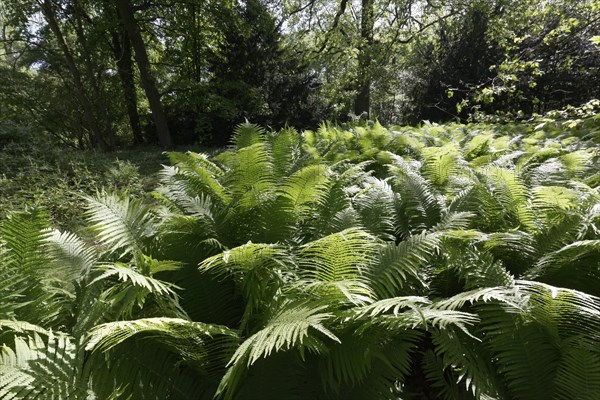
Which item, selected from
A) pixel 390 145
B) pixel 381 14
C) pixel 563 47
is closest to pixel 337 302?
pixel 390 145

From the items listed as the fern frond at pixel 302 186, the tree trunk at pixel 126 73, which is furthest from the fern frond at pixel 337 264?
the tree trunk at pixel 126 73

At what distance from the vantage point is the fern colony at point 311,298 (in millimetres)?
1166

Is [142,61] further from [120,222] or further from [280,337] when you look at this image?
[280,337]

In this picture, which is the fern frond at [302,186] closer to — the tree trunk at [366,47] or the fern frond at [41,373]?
the fern frond at [41,373]

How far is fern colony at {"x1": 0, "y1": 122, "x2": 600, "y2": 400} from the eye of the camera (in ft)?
3.83

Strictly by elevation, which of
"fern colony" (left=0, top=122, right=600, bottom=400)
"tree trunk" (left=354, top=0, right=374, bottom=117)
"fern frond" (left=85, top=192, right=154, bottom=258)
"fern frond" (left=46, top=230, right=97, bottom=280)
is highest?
"tree trunk" (left=354, top=0, right=374, bottom=117)

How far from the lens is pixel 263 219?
75.0 inches

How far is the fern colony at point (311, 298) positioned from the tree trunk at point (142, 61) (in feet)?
32.8

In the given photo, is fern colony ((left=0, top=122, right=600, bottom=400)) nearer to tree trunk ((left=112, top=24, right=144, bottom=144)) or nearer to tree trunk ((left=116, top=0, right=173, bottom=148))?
tree trunk ((left=116, top=0, right=173, bottom=148))

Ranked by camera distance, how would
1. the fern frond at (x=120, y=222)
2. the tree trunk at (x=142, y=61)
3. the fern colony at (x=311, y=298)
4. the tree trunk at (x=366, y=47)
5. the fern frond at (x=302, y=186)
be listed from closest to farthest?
the fern colony at (x=311, y=298) < the fern frond at (x=120, y=222) < the fern frond at (x=302, y=186) < the tree trunk at (x=142, y=61) < the tree trunk at (x=366, y=47)

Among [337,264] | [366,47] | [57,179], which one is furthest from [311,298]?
[366,47]

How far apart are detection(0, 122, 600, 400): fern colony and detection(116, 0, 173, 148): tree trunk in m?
10.0

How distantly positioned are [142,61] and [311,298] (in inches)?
446

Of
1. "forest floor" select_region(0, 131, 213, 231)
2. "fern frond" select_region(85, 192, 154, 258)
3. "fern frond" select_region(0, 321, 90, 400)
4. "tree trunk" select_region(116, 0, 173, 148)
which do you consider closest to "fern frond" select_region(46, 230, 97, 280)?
"fern frond" select_region(85, 192, 154, 258)
